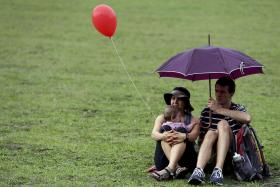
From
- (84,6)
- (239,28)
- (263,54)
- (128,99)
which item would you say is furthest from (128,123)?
(84,6)

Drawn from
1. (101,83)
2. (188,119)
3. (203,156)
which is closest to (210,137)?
(203,156)

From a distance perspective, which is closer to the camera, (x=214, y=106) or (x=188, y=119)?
(x=214, y=106)

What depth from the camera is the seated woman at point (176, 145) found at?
846 centimetres

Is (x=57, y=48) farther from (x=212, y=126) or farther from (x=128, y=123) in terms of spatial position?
(x=212, y=126)

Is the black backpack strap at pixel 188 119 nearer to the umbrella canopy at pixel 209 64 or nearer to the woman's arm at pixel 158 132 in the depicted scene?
the woman's arm at pixel 158 132

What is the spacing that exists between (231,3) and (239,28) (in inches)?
200

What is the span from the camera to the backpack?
27.6 feet

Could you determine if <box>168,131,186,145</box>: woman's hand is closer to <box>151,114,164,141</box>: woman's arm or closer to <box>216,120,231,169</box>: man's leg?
<box>151,114,164,141</box>: woman's arm

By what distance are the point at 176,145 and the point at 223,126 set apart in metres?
0.63

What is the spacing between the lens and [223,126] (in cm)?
844

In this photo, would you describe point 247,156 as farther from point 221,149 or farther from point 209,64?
point 209,64

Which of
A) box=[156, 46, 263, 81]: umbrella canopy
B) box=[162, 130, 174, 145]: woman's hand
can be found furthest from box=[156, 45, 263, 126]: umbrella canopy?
box=[162, 130, 174, 145]: woman's hand

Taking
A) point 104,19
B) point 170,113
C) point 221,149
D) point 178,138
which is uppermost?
point 104,19

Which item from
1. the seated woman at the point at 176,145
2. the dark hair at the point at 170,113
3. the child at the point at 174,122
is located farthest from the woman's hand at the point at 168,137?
the dark hair at the point at 170,113
